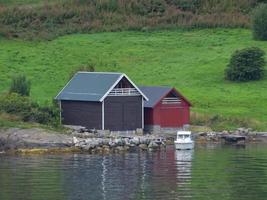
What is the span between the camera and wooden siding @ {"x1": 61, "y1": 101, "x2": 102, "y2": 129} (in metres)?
92.1

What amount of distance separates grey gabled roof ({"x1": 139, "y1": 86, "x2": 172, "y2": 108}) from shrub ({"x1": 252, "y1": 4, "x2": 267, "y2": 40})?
29.6 meters

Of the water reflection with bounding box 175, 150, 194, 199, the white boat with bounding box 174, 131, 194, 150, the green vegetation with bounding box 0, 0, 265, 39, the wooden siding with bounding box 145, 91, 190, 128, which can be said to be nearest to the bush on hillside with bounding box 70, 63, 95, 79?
the green vegetation with bounding box 0, 0, 265, 39

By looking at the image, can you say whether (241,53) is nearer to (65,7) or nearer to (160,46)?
(160,46)

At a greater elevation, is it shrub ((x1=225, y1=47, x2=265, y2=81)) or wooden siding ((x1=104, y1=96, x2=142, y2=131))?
shrub ((x1=225, y1=47, x2=265, y2=81))

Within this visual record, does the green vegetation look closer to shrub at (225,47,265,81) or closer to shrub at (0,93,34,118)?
shrub at (225,47,265,81)

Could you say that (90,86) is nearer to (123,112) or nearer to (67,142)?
(123,112)

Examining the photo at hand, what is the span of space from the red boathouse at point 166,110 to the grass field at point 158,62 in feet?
A: 11.7

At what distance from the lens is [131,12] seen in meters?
138

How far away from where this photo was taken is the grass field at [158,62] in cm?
10400

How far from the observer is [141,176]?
232 ft

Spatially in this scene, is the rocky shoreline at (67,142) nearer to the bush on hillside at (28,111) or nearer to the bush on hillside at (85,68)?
the bush on hillside at (28,111)

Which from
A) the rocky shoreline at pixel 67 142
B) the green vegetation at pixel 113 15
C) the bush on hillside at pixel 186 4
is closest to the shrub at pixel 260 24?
the green vegetation at pixel 113 15

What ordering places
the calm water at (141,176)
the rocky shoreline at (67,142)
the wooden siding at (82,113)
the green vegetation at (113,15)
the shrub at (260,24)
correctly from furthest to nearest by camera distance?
1. the green vegetation at (113,15)
2. the shrub at (260,24)
3. the wooden siding at (82,113)
4. the rocky shoreline at (67,142)
5. the calm water at (141,176)

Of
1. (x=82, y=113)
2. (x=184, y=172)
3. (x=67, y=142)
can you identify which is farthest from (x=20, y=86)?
(x=184, y=172)
